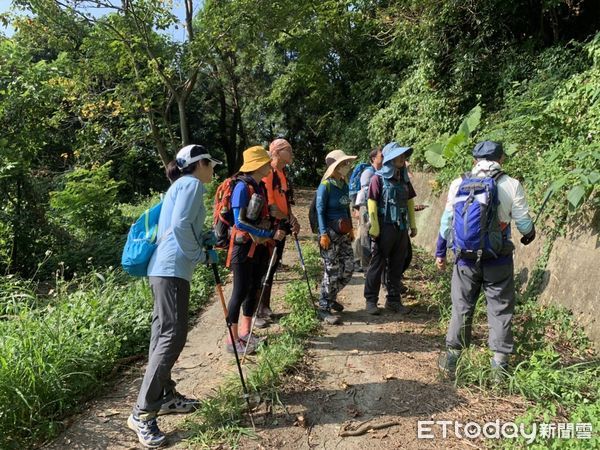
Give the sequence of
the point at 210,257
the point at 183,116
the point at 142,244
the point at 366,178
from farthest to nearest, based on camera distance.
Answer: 1. the point at 183,116
2. the point at 366,178
3. the point at 210,257
4. the point at 142,244

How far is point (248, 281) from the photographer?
4277 mm

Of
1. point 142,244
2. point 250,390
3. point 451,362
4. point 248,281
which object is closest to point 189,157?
point 142,244

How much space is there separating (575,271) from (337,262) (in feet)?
7.94

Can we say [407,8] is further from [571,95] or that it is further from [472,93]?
[571,95]

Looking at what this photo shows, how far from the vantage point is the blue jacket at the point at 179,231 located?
3100mm

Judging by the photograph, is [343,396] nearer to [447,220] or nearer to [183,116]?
[447,220]

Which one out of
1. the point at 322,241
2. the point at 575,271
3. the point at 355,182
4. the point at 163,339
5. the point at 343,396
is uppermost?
the point at 355,182

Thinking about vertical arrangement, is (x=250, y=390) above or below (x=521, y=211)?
below

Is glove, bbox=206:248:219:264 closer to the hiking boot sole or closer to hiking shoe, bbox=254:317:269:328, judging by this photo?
hiking shoe, bbox=254:317:269:328

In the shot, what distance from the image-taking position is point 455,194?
3.67 m

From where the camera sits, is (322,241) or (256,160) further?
(322,241)

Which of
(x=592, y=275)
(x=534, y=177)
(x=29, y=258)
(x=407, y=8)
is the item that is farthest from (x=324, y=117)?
(x=592, y=275)

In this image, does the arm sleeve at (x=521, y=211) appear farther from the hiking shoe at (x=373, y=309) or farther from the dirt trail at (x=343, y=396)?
the hiking shoe at (x=373, y=309)

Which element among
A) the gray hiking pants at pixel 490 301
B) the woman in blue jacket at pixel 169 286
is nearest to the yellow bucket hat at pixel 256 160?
the woman in blue jacket at pixel 169 286
